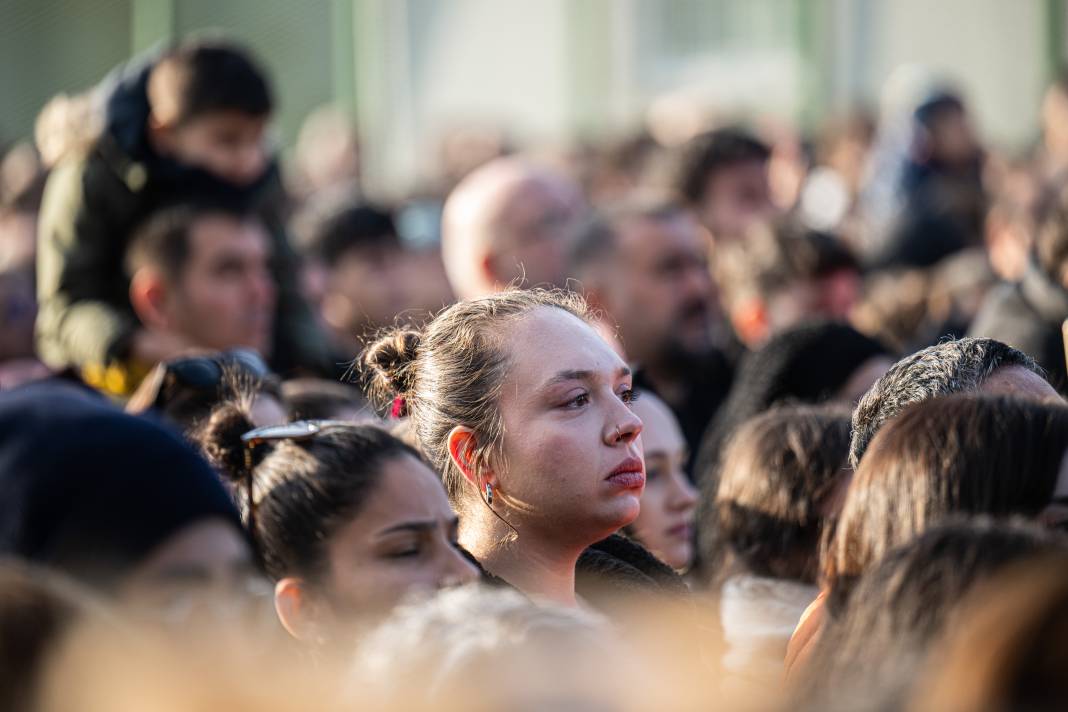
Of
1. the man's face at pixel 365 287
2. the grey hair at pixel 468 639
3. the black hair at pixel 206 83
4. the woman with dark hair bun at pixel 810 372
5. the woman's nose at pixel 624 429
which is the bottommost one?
the man's face at pixel 365 287

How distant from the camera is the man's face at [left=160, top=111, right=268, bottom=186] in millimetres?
5301

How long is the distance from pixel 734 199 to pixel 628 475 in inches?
166

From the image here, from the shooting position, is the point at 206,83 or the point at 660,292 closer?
the point at 206,83

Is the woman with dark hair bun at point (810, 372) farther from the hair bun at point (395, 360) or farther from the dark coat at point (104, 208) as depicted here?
the dark coat at point (104, 208)

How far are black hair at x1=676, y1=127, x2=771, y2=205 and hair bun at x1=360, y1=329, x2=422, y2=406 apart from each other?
3.87 meters

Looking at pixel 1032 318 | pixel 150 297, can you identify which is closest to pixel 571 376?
pixel 1032 318

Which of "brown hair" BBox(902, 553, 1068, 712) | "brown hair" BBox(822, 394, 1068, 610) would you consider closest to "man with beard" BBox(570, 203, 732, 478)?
"brown hair" BBox(822, 394, 1068, 610)

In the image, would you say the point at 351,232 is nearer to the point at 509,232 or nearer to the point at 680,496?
the point at 509,232

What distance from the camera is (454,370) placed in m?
3.38

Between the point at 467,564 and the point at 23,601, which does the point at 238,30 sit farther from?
the point at 23,601

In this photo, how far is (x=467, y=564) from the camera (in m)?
2.96

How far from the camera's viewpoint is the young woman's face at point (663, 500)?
4094 millimetres

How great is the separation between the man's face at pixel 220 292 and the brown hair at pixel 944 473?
9.73 feet

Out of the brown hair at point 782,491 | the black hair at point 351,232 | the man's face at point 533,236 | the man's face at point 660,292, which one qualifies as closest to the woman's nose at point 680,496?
the brown hair at point 782,491
